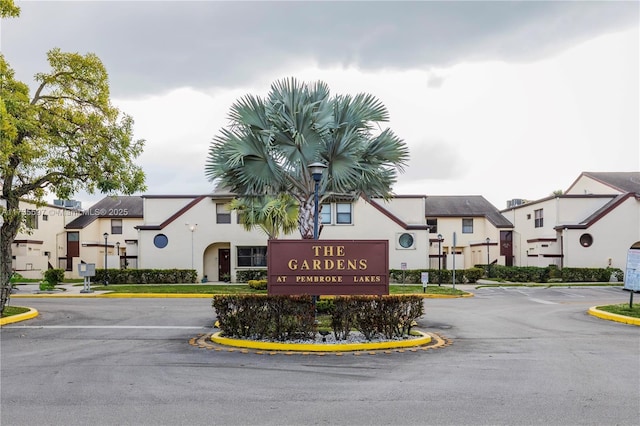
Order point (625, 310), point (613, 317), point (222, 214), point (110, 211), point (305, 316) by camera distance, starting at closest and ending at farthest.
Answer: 1. point (305, 316)
2. point (613, 317)
3. point (625, 310)
4. point (222, 214)
5. point (110, 211)

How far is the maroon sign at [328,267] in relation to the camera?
11961 millimetres

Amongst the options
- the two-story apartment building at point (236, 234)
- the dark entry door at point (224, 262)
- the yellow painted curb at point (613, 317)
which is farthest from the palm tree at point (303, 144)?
the dark entry door at point (224, 262)

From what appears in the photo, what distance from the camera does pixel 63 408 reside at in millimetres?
6812

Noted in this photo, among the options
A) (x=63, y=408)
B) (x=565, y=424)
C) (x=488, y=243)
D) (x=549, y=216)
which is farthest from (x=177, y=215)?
(x=565, y=424)

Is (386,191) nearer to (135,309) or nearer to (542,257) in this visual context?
(135,309)

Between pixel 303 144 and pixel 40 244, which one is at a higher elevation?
pixel 303 144

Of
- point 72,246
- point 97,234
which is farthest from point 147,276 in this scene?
point 72,246

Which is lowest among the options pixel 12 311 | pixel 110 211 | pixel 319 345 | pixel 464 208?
pixel 12 311

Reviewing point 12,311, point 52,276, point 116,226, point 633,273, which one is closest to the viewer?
point 12,311

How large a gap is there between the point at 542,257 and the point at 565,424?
111ft

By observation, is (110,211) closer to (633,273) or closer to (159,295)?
(159,295)

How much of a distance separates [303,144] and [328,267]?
4959 mm

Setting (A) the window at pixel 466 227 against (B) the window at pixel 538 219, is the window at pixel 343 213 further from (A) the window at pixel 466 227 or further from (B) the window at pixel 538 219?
(B) the window at pixel 538 219

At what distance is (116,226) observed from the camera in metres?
44.5
